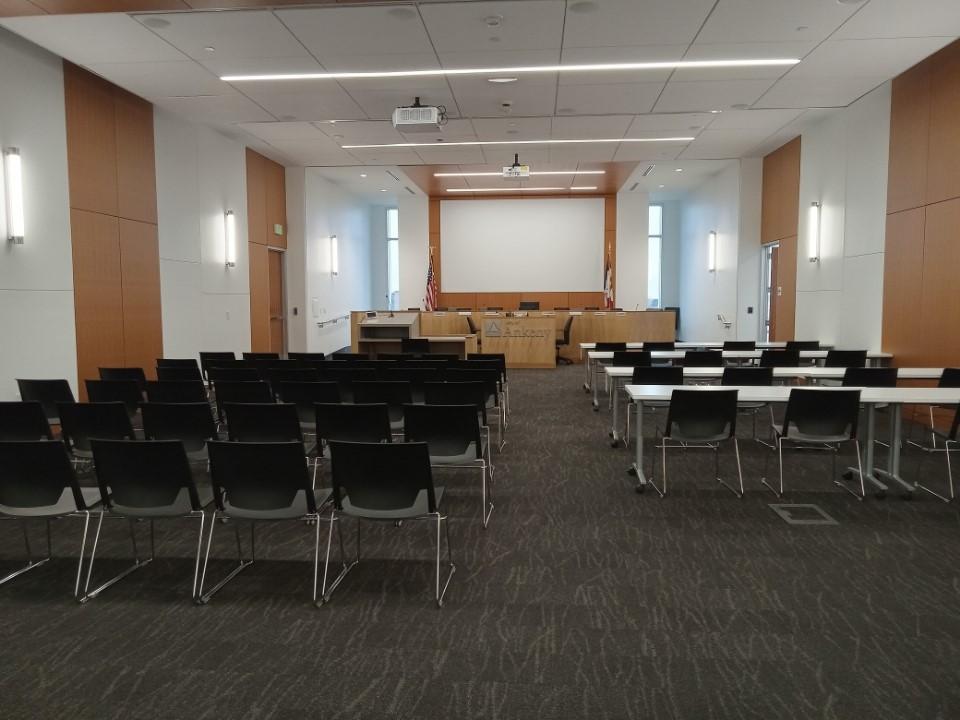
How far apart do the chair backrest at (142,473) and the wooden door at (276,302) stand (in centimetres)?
1029

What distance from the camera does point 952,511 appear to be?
4672 mm

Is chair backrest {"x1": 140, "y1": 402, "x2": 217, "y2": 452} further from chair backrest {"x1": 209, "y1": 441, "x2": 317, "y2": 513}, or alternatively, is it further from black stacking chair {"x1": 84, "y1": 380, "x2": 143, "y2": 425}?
black stacking chair {"x1": 84, "y1": 380, "x2": 143, "y2": 425}

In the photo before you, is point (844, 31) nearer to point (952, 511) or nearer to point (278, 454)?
point (952, 511)

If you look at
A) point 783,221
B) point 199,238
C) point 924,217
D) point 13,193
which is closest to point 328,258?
point 199,238

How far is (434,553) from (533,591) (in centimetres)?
77

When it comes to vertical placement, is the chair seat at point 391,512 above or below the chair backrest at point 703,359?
below

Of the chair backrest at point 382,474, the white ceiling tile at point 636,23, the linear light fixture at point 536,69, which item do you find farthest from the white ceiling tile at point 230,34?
the chair backrest at point 382,474

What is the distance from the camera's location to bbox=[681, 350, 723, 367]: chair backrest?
760cm

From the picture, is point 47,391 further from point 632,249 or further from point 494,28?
point 632,249

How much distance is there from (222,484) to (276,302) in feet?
36.3

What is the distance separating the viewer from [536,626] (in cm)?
308

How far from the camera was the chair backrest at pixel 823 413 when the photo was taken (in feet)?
16.0

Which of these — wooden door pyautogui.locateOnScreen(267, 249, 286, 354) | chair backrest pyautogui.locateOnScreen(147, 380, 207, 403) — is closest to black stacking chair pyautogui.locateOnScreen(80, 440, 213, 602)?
chair backrest pyautogui.locateOnScreen(147, 380, 207, 403)

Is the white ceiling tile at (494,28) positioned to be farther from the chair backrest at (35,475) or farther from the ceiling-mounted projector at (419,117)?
the chair backrest at (35,475)
